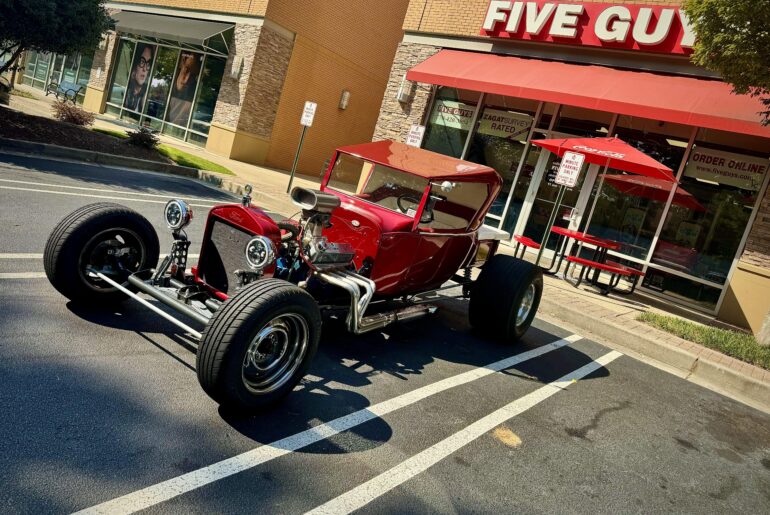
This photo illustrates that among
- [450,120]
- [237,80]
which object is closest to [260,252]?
[450,120]

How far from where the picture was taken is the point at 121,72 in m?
22.1

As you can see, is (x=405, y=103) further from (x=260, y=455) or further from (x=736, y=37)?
(x=260, y=455)

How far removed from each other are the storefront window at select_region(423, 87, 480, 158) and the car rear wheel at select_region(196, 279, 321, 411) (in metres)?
11.4

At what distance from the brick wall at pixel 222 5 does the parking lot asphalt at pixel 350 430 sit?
14143 millimetres

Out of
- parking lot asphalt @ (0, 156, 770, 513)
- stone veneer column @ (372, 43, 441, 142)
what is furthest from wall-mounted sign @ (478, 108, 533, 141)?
parking lot asphalt @ (0, 156, 770, 513)

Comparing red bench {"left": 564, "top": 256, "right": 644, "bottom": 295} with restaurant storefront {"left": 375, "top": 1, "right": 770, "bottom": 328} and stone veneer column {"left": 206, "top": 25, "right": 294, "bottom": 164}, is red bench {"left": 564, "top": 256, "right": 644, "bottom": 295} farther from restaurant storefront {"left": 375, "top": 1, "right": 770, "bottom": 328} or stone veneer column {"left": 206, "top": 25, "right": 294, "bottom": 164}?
stone veneer column {"left": 206, "top": 25, "right": 294, "bottom": 164}

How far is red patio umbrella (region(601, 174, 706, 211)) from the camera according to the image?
10695mm

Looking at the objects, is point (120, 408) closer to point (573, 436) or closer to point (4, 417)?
point (4, 417)

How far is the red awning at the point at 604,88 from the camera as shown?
31.8 feet

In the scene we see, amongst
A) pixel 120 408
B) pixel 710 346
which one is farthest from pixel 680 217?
pixel 120 408

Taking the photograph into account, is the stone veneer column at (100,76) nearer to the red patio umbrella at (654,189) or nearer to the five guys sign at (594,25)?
the five guys sign at (594,25)

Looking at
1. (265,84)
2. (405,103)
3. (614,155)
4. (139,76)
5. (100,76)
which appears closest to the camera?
(614,155)

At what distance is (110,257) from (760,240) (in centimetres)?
1061

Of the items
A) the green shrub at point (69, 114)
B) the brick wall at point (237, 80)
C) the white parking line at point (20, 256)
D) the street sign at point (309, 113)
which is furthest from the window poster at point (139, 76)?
the white parking line at point (20, 256)
